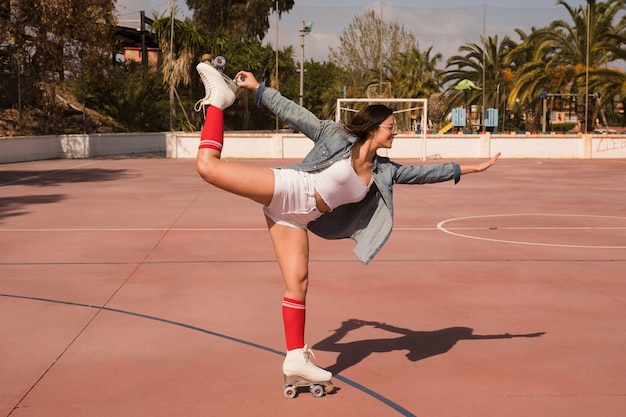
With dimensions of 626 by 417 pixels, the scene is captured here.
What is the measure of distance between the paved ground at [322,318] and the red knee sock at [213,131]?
1.62 m

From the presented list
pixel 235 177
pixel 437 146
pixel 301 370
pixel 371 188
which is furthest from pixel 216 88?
pixel 437 146

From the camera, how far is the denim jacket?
212 inches

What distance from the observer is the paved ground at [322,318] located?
5348 mm

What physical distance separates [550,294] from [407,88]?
173ft

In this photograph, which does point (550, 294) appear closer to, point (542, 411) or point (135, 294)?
point (542, 411)

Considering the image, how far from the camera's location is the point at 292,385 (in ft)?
17.5

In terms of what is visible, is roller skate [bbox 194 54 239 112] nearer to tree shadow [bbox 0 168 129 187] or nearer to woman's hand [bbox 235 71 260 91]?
woman's hand [bbox 235 71 260 91]

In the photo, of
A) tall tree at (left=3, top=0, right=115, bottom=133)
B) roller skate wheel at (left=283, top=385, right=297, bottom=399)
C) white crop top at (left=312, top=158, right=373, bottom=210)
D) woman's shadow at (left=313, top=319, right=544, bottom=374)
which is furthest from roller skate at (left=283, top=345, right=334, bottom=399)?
tall tree at (left=3, top=0, right=115, bottom=133)

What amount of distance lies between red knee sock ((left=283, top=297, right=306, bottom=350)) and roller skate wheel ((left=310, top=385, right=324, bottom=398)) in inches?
11.1

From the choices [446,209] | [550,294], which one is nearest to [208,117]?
[550,294]

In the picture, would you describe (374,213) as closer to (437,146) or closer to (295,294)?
(295,294)

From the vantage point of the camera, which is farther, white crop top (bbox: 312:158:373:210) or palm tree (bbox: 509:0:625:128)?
palm tree (bbox: 509:0:625:128)

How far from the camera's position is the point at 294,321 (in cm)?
540

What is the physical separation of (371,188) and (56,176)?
2229cm
